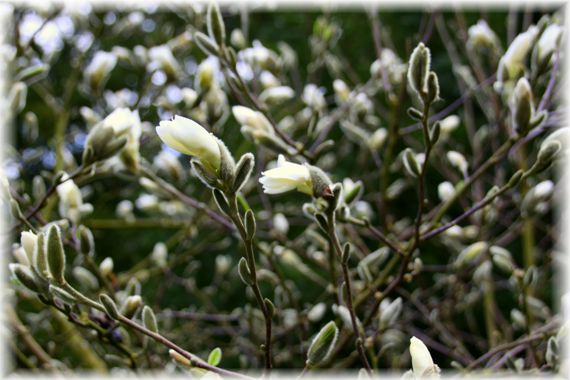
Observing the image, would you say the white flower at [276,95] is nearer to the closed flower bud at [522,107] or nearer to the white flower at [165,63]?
the white flower at [165,63]

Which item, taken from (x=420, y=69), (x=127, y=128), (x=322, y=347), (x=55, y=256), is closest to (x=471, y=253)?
(x=420, y=69)

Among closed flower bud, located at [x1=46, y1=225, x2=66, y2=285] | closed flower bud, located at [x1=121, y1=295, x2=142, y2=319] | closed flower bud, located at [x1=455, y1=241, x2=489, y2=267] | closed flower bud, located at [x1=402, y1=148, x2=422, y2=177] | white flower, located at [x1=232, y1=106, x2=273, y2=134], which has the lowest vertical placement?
closed flower bud, located at [x1=455, y1=241, x2=489, y2=267]

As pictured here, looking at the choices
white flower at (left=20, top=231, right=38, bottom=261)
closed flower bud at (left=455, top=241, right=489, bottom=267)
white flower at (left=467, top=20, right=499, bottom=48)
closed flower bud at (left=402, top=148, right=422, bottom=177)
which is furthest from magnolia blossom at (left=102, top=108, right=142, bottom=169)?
white flower at (left=467, top=20, right=499, bottom=48)

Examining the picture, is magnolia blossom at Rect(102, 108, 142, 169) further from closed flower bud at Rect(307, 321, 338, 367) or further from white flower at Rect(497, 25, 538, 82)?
white flower at Rect(497, 25, 538, 82)

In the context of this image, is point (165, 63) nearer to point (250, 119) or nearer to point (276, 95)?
point (276, 95)

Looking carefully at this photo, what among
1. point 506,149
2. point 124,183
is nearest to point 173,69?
point 506,149

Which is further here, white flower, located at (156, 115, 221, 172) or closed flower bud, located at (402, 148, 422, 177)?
closed flower bud, located at (402, 148, 422, 177)
